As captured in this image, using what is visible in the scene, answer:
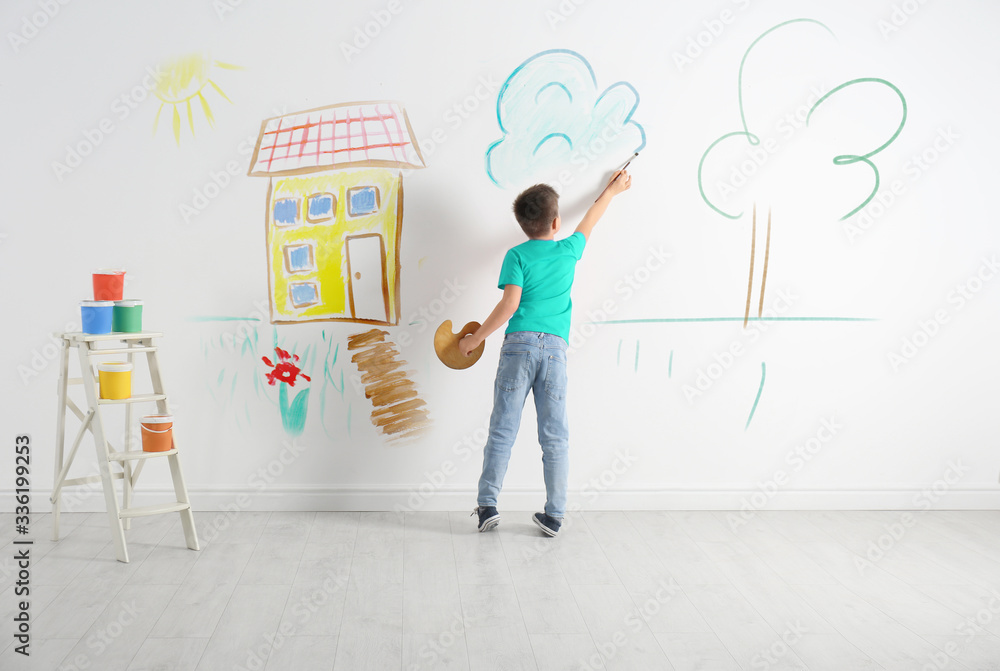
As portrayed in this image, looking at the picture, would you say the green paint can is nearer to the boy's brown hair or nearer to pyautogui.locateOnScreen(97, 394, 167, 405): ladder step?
pyautogui.locateOnScreen(97, 394, 167, 405): ladder step

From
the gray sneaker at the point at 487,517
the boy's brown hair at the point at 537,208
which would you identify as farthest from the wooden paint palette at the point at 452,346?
the gray sneaker at the point at 487,517

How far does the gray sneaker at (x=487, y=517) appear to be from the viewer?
8.42 feet

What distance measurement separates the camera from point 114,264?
2.67 metres

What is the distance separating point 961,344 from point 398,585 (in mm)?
2318

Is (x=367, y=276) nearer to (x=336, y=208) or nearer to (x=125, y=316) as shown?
(x=336, y=208)

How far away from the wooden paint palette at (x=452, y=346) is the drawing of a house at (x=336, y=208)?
199mm

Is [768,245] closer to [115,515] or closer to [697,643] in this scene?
[697,643]

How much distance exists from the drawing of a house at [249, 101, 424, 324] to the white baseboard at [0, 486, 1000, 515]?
25.4 inches

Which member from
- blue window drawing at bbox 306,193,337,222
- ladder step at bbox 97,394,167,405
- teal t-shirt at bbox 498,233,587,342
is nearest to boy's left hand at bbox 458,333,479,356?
teal t-shirt at bbox 498,233,587,342

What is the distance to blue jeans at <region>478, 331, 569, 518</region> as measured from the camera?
253cm

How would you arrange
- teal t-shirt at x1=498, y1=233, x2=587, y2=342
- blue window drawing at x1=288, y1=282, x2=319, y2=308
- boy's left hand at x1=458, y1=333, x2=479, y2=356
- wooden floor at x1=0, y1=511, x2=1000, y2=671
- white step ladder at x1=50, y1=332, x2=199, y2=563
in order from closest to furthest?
1. wooden floor at x1=0, y1=511, x2=1000, y2=671
2. white step ladder at x1=50, y1=332, x2=199, y2=563
3. teal t-shirt at x1=498, y1=233, x2=587, y2=342
4. boy's left hand at x1=458, y1=333, x2=479, y2=356
5. blue window drawing at x1=288, y1=282, x2=319, y2=308

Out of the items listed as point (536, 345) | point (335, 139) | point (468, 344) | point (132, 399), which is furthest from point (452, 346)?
point (132, 399)

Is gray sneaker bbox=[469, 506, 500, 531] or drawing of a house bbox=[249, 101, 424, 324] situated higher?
drawing of a house bbox=[249, 101, 424, 324]

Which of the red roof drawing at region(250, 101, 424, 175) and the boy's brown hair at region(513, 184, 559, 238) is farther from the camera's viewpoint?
the red roof drawing at region(250, 101, 424, 175)
